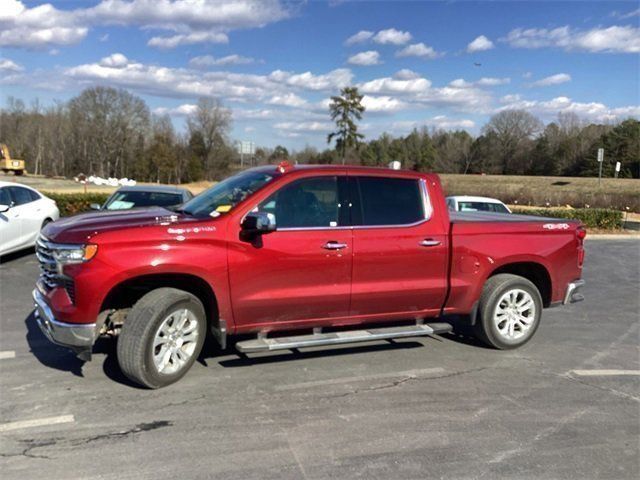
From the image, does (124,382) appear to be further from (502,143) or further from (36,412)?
(502,143)

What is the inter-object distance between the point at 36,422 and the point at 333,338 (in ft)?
8.22

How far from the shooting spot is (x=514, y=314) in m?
6.23

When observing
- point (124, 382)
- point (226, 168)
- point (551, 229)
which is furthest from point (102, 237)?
point (226, 168)

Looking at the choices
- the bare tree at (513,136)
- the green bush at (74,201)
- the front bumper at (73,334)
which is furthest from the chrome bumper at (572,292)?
the bare tree at (513,136)

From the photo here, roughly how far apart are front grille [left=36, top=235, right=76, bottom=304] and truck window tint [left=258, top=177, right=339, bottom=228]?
1.72 meters

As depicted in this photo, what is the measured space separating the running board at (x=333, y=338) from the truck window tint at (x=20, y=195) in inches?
303

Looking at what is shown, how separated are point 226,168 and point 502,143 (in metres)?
46.6

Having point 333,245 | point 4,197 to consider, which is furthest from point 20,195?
point 333,245

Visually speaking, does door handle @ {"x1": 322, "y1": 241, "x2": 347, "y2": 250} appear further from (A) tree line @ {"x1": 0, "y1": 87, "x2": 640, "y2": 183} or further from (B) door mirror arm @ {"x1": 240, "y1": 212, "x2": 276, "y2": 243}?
(A) tree line @ {"x1": 0, "y1": 87, "x2": 640, "y2": 183}

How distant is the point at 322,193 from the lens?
17.5 feet

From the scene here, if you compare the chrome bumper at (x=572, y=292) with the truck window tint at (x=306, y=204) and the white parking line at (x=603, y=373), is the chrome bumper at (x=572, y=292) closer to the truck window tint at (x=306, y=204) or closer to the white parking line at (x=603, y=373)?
the white parking line at (x=603, y=373)

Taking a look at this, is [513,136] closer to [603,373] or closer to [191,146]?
[191,146]

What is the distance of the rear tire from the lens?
6.09 m

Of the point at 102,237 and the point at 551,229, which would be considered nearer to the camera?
the point at 102,237
